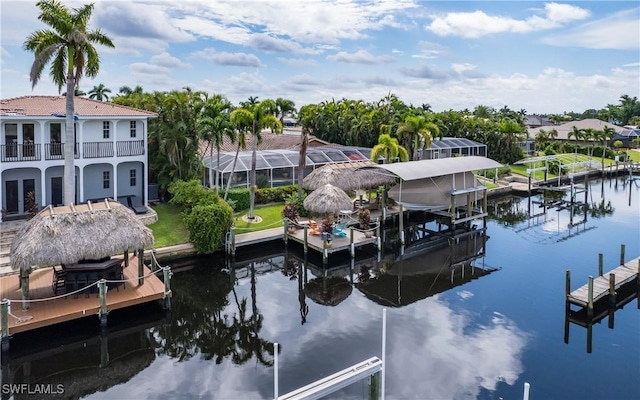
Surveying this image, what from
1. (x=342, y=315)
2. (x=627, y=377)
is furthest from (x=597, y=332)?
(x=342, y=315)

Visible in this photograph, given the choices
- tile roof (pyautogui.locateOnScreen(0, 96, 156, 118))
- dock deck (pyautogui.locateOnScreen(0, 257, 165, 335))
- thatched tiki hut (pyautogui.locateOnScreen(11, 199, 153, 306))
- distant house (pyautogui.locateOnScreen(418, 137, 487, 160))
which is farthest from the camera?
distant house (pyautogui.locateOnScreen(418, 137, 487, 160))

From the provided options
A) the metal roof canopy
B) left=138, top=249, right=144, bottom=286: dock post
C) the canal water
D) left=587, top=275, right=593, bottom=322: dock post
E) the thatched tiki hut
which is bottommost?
the canal water

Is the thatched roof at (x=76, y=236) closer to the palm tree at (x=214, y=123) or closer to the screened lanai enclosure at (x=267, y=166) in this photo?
the palm tree at (x=214, y=123)

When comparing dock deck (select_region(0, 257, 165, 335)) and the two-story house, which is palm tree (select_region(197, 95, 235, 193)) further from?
dock deck (select_region(0, 257, 165, 335))

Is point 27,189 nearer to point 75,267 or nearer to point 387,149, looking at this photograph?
point 75,267

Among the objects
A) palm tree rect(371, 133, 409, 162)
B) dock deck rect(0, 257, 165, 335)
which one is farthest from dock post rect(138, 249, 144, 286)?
palm tree rect(371, 133, 409, 162)

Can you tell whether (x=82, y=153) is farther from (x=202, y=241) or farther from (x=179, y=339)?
(x=179, y=339)
